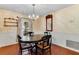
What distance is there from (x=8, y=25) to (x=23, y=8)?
→ 1.56ft

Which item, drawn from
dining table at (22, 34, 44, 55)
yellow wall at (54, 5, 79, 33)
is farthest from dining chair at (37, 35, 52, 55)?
yellow wall at (54, 5, 79, 33)

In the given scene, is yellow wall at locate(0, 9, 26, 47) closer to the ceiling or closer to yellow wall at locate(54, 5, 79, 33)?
the ceiling

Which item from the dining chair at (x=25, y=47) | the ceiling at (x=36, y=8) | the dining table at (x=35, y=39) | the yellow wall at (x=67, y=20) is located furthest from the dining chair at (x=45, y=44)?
the ceiling at (x=36, y=8)

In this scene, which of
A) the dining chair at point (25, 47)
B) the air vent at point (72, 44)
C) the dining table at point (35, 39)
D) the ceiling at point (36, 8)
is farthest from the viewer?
the air vent at point (72, 44)

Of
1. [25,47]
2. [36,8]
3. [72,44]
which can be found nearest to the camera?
[36,8]

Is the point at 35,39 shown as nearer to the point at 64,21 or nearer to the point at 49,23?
the point at 49,23

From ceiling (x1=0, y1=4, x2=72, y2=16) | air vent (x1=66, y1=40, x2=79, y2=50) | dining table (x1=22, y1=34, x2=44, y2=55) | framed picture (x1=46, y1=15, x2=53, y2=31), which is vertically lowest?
air vent (x1=66, y1=40, x2=79, y2=50)

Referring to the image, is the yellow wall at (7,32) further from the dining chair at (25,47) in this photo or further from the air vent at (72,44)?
the air vent at (72,44)

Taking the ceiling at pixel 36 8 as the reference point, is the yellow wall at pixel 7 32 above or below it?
below

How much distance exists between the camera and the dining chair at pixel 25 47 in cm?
212

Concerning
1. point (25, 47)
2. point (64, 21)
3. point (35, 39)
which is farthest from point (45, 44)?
point (64, 21)

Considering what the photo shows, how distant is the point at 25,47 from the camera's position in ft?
7.38

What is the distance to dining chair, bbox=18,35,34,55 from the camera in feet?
6.96

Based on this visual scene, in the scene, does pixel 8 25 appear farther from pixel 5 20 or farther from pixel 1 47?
pixel 1 47
